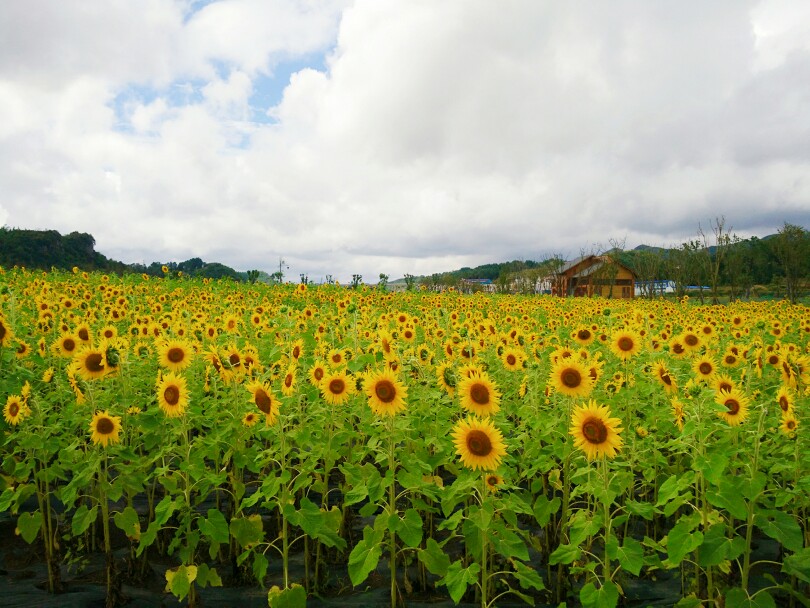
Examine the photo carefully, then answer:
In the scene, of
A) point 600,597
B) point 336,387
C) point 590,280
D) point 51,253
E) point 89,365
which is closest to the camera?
point 600,597

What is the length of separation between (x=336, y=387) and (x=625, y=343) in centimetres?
322

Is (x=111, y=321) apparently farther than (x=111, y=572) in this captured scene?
Yes

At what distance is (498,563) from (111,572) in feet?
9.53

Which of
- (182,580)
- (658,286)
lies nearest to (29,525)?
(182,580)

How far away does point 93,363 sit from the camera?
3920 millimetres

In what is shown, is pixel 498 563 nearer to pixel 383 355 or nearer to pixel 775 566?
pixel 383 355

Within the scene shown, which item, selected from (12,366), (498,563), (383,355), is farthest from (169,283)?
(498,563)

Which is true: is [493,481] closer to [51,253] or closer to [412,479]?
[412,479]

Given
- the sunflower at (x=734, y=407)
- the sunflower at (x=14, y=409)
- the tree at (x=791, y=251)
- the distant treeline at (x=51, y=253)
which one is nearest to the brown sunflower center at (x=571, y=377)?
the sunflower at (x=734, y=407)

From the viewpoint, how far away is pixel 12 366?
4809mm

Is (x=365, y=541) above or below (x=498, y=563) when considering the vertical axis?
above

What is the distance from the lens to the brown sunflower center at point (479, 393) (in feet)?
11.7

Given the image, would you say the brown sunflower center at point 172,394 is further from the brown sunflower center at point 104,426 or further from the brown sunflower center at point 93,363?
the brown sunflower center at point 93,363

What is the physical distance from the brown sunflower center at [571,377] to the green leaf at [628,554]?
1.14 meters
